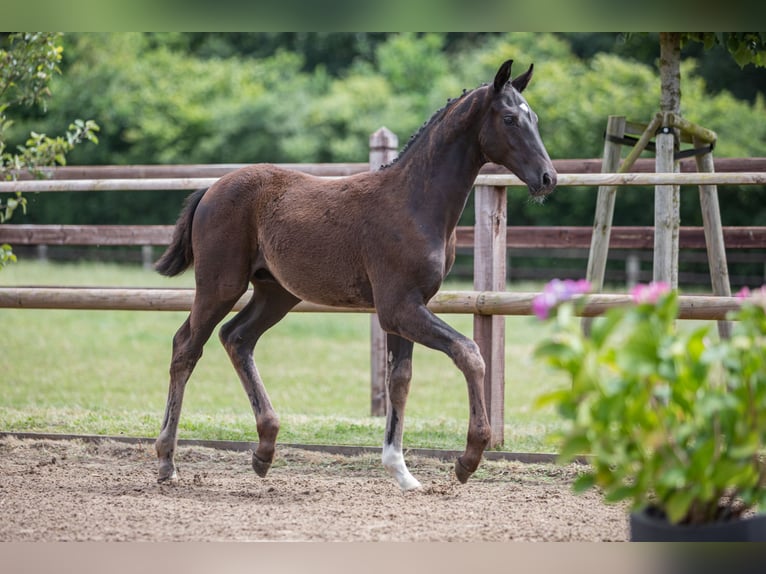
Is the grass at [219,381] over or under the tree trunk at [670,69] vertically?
under

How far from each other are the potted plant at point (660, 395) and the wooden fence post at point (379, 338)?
4407 mm

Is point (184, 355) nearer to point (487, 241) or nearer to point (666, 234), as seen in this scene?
point (487, 241)

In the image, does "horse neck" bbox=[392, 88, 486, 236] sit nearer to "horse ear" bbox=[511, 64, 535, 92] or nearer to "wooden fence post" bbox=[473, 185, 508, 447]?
"horse ear" bbox=[511, 64, 535, 92]

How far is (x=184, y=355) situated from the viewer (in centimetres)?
538

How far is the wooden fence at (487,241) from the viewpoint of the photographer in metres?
5.47

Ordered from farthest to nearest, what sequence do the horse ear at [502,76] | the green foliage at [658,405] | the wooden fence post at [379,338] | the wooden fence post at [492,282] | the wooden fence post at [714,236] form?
the wooden fence post at [379,338], the wooden fence post at [714,236], the wooden fence post at [492,282], the horse ear at [502,76], the green foliage at [658,405]

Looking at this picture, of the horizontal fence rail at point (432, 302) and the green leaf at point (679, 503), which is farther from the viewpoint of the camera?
the horizontal fence rail at point (432, 302)

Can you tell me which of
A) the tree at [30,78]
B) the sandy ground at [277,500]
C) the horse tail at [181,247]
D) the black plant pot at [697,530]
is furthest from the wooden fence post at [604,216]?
the tree at [30,78]

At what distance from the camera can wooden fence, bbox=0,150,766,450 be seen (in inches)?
215

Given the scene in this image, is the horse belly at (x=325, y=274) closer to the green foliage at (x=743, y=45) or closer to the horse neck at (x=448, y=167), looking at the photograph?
the horse neck at (x=448, y=167)

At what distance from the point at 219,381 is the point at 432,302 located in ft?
16.7

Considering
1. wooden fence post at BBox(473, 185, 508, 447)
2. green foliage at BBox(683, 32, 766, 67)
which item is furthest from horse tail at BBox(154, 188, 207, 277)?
green foliage at BBox(683, 32, 766, 67)

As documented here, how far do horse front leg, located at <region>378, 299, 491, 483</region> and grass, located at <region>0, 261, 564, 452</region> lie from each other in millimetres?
893
